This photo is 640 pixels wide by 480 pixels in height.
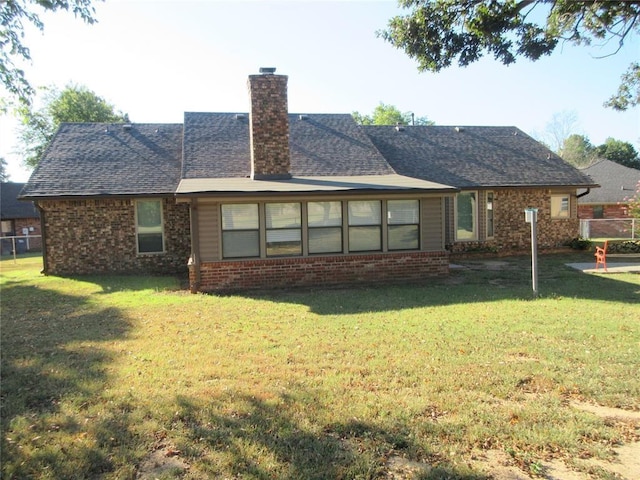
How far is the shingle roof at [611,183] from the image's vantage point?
97.7ft

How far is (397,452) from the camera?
3504 mm

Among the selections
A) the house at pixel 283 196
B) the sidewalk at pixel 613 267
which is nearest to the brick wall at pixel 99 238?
the house at pixel 283 196

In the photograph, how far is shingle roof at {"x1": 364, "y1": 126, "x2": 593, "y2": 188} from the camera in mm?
17547

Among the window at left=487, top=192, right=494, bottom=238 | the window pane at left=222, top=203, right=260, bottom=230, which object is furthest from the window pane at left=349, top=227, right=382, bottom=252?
Answer: the window at left=487, top=192, right=494, bottom=238

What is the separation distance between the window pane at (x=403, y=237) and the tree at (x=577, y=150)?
171 feet

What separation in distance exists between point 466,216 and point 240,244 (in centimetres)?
964

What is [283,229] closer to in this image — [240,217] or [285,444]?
[240,217]

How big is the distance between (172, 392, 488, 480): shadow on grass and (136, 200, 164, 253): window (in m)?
11.1

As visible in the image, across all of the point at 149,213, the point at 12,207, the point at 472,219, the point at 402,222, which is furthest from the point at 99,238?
the point at 12,207

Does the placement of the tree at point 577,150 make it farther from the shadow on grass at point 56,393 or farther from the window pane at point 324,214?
the shadow on grass at point 56,393

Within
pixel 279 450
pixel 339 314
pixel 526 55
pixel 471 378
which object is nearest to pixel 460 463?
pixel 279 450

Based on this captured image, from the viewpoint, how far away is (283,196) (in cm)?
1117

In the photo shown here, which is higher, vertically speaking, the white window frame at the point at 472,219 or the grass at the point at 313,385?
the white window frame at the point at 472,219

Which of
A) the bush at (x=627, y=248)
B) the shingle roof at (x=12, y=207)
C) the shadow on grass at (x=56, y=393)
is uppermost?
the shingle roof at (x=12, y=207)
